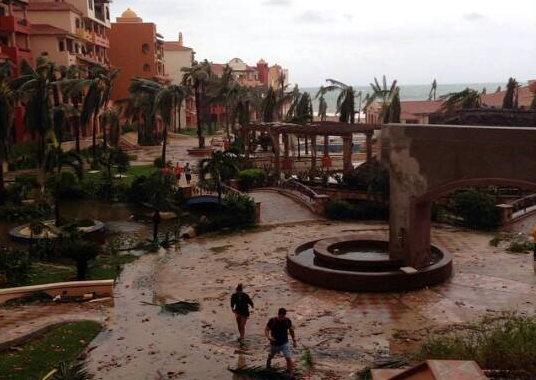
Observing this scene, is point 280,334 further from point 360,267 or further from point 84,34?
point 84,34

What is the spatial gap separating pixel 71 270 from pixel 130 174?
2202 centimetres

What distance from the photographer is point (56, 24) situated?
188 feet

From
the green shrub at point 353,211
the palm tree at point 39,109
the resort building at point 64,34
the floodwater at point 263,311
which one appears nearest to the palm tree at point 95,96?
the resort building at point 64,34

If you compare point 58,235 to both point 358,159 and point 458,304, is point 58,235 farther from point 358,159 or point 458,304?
point 358,159

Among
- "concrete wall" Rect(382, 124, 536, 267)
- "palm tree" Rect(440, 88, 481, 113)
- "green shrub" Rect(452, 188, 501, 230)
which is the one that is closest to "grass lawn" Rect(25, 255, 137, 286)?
"concrete wall" Rect(382, 124, 536, 267)

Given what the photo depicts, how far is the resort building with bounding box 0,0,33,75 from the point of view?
4519 cm

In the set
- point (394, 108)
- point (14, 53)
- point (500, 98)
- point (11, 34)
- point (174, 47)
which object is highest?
point (174, 47)

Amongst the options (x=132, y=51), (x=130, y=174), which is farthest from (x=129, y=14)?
(x=130, y=174)

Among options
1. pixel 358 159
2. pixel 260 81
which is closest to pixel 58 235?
pixel 358 159

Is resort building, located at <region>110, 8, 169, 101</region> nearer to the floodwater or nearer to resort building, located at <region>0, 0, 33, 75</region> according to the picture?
resort building, located at <region>0, 0, 33, 75</region>

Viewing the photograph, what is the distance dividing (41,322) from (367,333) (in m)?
8.30

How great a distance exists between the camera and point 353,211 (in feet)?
95.6

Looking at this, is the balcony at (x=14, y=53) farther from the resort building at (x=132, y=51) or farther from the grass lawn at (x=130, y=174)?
the resort building at (x=132, y=51)

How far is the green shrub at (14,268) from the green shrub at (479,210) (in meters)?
18.6
